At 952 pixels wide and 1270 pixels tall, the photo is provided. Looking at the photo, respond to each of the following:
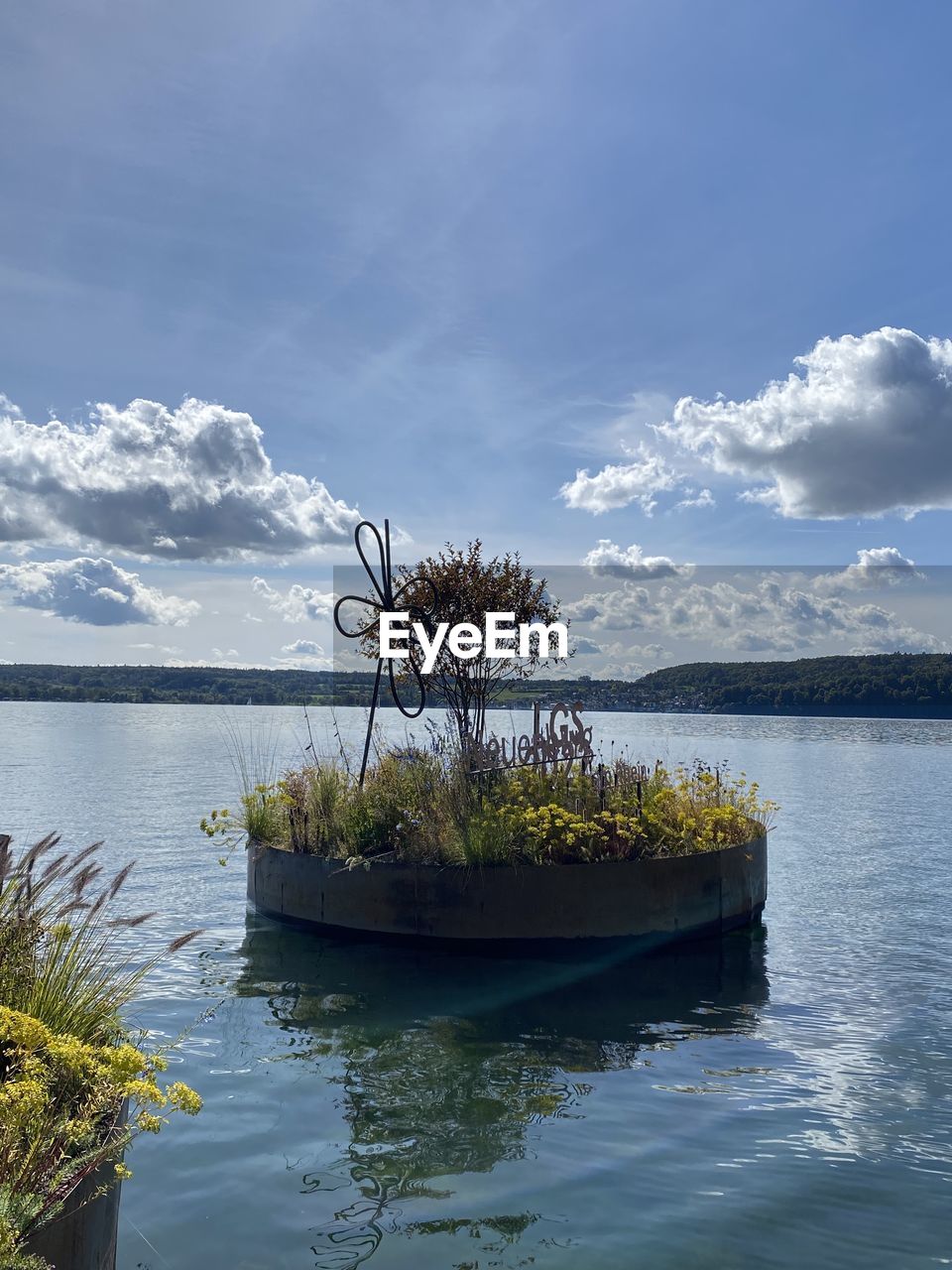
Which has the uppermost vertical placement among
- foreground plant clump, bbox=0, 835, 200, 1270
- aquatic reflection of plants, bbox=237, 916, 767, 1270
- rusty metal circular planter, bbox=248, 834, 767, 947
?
foreground plant clump, bbox=0, 835, 200, 1270

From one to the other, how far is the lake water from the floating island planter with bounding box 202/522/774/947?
42 centimetres

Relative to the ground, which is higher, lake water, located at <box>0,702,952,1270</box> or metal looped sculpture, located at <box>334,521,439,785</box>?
metal looped sculpture, located at <box>334,521,439,785</box>

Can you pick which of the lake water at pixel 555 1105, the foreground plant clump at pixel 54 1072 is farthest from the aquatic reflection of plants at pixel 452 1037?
the foreground plant clump at pixel 54 1072

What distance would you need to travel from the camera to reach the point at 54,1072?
4.01m

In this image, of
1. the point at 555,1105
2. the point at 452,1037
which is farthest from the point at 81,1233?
the point at 452,1037

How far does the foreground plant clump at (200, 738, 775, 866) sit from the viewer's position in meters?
10.5

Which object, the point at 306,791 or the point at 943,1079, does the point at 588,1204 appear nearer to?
the point at 943,1079

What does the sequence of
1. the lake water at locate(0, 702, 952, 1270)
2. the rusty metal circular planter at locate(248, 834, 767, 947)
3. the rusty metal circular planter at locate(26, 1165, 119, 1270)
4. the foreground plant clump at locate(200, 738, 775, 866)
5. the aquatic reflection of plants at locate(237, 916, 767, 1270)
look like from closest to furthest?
the rusty metal circular planter at locate(26, 1165, 119, 1270), the lake water at locate(0, 702, 952, 1270), the aquatic reflection of plants at locate(237, 916, 767, 1270), the rusty metal circular planter at locate(248, 834, 767, 947), the foreground plant clump at locate(200, 738, 775, 866)

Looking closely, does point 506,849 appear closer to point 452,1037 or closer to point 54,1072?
point 452,1037

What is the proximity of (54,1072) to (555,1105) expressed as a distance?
3570 millimetres

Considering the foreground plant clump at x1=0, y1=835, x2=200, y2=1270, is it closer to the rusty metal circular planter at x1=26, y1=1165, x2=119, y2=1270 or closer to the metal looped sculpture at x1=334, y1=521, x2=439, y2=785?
the rusty metal circular planter at x1=26, y1=1165, x2=119, y2=1270

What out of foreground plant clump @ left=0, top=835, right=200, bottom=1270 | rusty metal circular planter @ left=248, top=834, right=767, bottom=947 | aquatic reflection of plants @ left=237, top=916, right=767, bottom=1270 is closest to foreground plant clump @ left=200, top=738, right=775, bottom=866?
rusty metal circular planter @ left=248, top=834, right=767, bottom=947

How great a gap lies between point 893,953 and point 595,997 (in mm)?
4171

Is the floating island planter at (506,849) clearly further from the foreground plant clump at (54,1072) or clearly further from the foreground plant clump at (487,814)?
the foreground plant clump at (54,1072)
